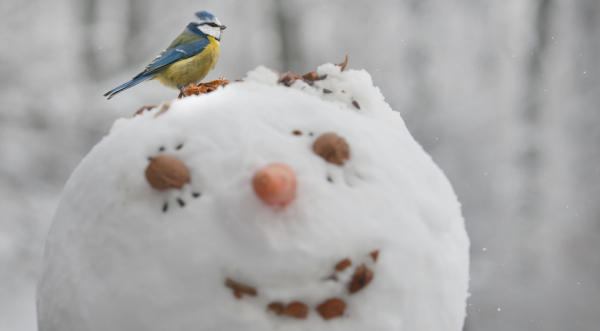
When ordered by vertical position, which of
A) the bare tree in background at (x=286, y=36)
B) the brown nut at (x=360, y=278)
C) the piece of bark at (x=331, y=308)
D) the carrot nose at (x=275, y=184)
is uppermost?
the bare tree in background at (x=286, y=36)

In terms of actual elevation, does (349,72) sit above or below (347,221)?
above

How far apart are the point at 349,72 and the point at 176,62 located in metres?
0.36

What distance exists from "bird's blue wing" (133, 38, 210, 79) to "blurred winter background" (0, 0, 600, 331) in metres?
0.75

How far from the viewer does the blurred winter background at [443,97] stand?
1.43m

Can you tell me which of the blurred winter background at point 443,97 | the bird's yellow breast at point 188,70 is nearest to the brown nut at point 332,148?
the bird's yellow breast at point 188,70

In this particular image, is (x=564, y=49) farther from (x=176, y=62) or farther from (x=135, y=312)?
(x=135, y=312)

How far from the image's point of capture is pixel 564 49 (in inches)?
64.9

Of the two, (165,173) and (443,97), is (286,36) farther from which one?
(165,173)

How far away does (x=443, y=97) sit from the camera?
159 cm

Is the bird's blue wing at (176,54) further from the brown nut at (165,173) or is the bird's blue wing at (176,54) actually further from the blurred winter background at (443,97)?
the blurred winter background at (443,97)

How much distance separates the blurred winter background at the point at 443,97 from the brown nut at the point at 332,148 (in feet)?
3.95

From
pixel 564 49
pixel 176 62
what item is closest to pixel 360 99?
pixel 176 62

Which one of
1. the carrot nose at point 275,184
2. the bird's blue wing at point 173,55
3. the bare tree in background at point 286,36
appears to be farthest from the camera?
the bare tree in background at point 286,36

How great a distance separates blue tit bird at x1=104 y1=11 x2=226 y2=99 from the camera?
0.75 metres
